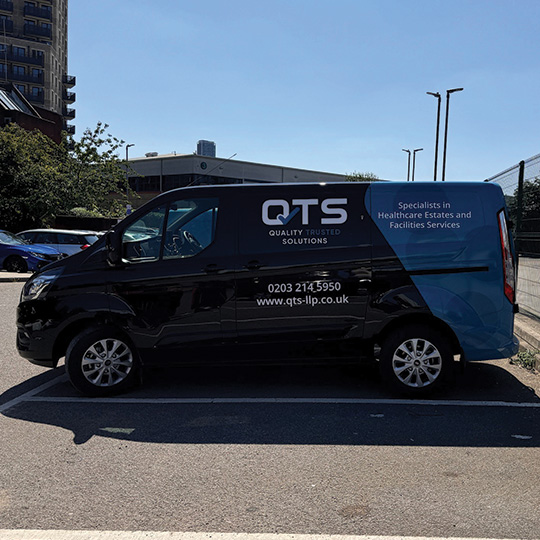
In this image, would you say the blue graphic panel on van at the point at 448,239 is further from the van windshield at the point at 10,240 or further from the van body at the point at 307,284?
the van windshield at the point at 10,240

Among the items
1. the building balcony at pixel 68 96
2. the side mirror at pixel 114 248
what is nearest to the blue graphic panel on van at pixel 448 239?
the side mirror at pixel 114 248

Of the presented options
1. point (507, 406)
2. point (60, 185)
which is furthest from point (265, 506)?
A: point (60, 185)

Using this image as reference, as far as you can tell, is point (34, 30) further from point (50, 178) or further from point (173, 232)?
point (173, 232)

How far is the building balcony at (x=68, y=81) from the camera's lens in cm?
9012

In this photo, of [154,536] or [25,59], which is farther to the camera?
[25,59]

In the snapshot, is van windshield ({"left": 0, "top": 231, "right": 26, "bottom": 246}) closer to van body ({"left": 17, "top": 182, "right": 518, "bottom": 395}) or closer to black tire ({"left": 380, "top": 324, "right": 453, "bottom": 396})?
van body ({"left": 17, "top": 182, "right": 518, "bottom": 395})

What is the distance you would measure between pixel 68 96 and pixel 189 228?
305 ft

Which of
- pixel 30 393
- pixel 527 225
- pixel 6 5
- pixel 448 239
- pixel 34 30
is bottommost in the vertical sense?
pixel 30 393

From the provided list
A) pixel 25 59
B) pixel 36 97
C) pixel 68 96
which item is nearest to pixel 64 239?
pixel 36 97

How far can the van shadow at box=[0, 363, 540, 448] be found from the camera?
4.48 metres

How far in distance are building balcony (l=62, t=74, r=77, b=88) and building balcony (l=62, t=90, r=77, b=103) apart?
126 centimetres

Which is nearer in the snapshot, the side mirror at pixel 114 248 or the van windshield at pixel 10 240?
the side mirror at pixel 114 248

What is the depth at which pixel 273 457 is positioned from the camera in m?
4.06

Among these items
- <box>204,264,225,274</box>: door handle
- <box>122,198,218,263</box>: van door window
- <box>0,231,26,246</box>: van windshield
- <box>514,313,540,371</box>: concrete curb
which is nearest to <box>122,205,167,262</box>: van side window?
<box>122,198,218,263</box>: van door window
